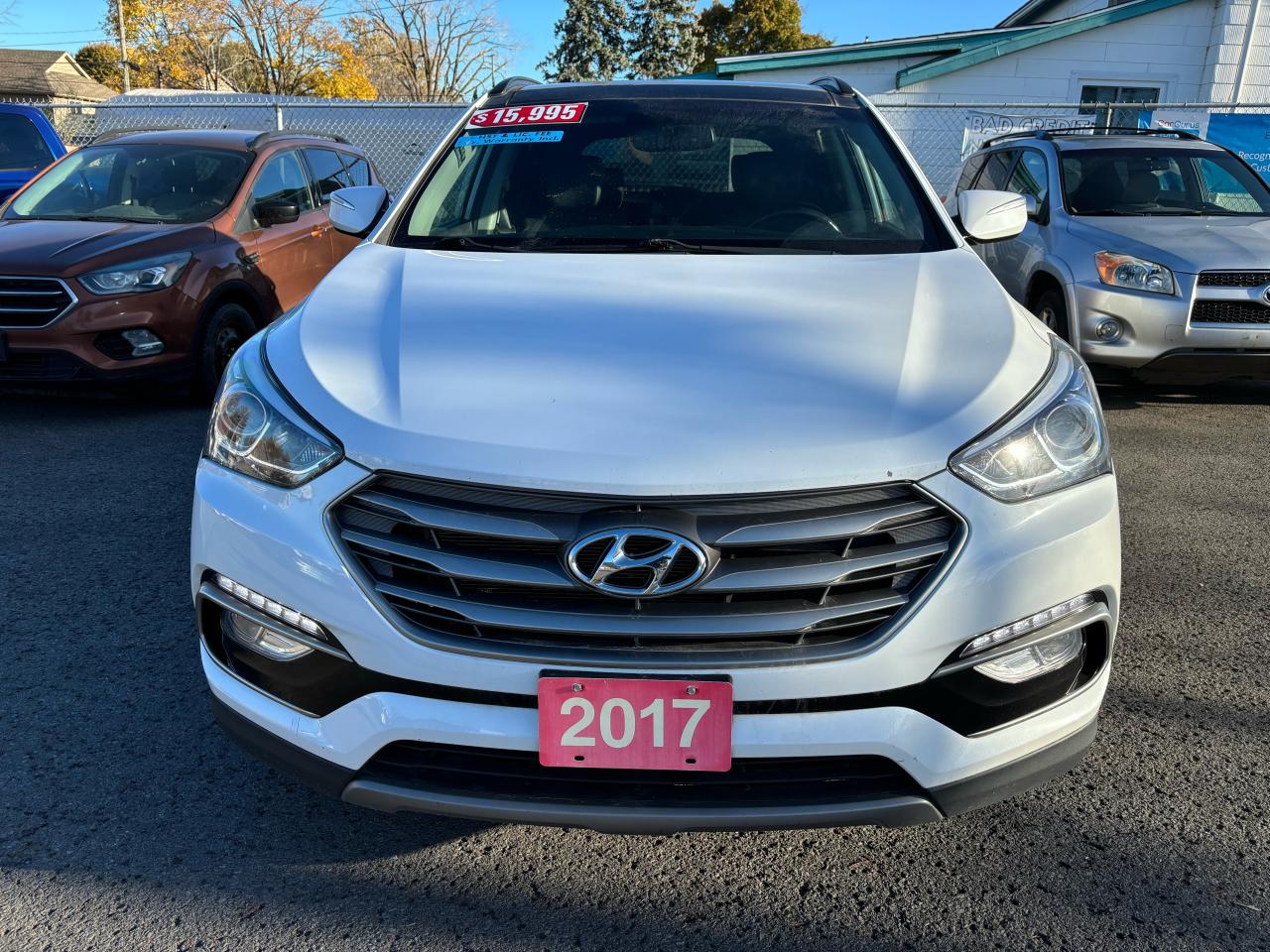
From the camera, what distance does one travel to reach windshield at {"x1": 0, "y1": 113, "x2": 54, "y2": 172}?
9609 mm

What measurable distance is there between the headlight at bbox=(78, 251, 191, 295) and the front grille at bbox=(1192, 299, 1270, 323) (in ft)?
19.1

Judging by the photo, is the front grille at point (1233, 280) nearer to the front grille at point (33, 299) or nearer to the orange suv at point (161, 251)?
the orange suv at point (161, 251)

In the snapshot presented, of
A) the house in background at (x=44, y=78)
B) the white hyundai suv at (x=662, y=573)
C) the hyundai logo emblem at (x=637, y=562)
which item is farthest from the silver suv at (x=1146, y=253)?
the house in background at (x=44, y=78)

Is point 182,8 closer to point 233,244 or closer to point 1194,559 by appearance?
point 233,244

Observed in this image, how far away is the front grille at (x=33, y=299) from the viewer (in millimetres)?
5438

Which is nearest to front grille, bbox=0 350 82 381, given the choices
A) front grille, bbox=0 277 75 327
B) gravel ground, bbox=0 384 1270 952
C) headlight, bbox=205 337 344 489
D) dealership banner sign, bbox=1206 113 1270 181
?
front grille, bbox=0 277 75 327

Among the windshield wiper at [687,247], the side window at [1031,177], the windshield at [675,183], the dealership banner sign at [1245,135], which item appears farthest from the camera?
the dealership banner sign at [1245,135]

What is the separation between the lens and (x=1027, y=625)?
1815 millimetres

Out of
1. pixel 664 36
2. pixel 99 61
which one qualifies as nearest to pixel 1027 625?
pixel 664 36

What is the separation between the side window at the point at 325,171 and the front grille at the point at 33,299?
7.95 feet

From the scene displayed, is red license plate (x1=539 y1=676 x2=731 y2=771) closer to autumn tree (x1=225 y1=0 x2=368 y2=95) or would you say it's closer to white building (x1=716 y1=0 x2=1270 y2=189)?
white building (x1=716 y1=0 x2=1270 y2=189)

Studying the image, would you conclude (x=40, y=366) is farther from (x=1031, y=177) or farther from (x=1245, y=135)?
(x=1245, y=135)

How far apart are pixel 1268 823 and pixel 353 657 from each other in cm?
206

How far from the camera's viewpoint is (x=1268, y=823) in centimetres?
228
